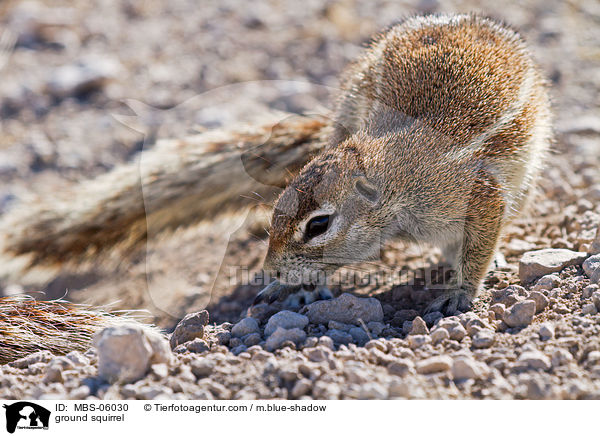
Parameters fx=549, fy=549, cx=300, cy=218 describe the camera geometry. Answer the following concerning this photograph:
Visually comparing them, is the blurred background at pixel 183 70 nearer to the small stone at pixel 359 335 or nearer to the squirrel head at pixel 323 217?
the squirrel head at pixel 323 217

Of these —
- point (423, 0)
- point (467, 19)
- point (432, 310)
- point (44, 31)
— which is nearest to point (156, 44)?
point (44, 31)

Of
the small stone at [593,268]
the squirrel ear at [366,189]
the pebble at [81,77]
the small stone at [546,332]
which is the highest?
the pebble at [81,77]

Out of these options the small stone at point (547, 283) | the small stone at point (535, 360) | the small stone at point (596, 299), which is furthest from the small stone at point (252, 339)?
the small stone at point (596, 299)

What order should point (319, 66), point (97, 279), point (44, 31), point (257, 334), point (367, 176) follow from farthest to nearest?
point (44, 31), point (319, 66), point (97, 279), point (367, 176), point (257, 334)

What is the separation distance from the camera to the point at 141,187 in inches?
146

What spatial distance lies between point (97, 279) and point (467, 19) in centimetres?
336

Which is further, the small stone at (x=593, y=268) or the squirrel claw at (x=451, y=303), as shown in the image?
the squirrel claw at (x=451, y=303)

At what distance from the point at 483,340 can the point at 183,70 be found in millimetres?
5013

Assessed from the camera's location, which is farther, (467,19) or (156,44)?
(156,44)

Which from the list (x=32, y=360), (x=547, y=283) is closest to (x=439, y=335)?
(x=547, y=283)

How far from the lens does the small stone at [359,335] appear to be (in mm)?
2557

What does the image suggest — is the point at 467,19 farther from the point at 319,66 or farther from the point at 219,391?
the point at 219,391
